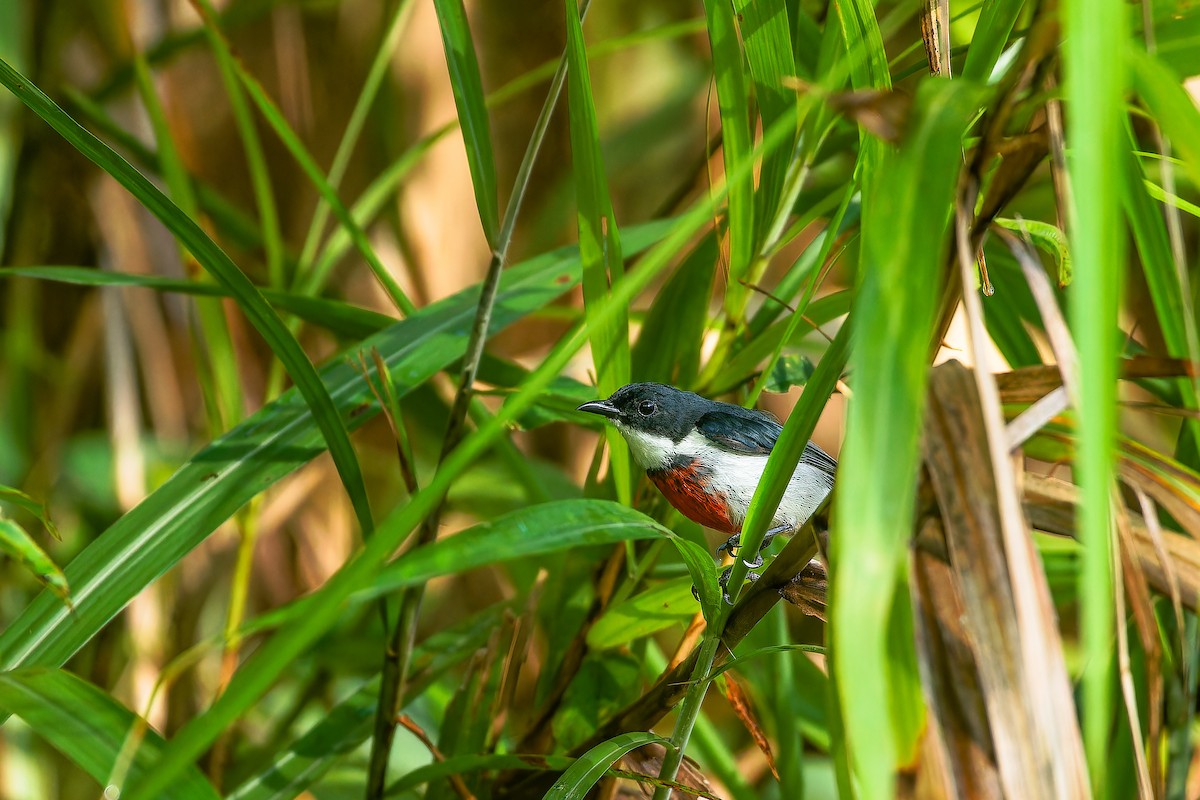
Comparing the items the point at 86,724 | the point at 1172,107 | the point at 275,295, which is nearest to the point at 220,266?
the point at 275,295

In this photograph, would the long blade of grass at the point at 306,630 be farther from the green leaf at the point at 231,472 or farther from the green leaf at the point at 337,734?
the green leaf at the point at 337,734

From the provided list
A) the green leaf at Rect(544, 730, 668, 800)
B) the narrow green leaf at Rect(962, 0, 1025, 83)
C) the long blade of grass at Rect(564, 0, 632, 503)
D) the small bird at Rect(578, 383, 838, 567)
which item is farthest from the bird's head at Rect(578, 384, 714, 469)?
the narrow green leaf at Rect(962, 0, 1025, 83)

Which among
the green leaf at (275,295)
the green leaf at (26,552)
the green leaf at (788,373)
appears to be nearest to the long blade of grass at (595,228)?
the green leaf at (788,373)

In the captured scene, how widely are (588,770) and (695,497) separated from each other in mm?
888

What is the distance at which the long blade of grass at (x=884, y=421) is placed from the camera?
1.62 ft

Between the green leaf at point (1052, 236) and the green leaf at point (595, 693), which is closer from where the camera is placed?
the green leaf at point (1052, 236)

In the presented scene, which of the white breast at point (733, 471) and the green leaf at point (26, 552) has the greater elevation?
the white breast at point (733, 471)

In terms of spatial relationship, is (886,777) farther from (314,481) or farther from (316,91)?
(316,91)

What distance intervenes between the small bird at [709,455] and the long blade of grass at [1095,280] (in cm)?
123

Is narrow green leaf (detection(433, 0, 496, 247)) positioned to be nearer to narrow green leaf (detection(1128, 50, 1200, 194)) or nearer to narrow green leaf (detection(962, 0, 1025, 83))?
narrow green leaf (detection(962, 0, 1025, 83))

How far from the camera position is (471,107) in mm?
1286

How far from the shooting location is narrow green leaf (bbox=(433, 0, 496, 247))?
121cm

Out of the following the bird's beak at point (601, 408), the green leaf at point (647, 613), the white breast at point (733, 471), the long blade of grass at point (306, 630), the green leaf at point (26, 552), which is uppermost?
the white breast at point (733, 471)

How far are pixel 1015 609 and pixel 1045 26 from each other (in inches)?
14.5
